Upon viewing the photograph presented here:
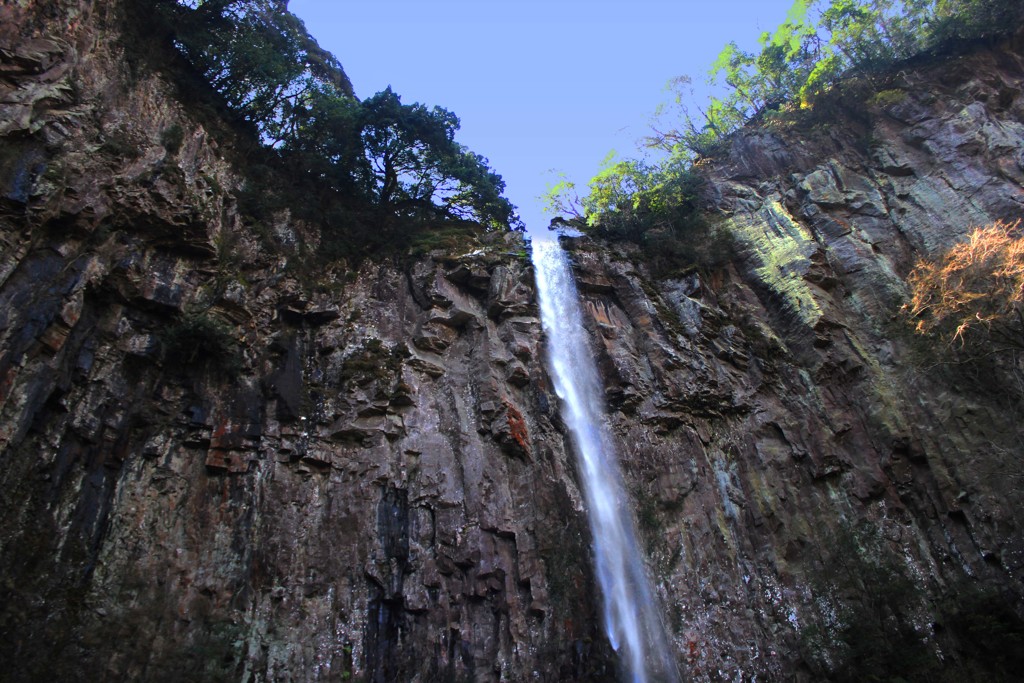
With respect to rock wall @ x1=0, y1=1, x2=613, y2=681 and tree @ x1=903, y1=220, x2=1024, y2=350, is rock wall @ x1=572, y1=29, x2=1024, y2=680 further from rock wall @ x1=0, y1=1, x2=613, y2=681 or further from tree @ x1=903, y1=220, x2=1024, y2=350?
rock wall @ x1=0, y1=1, x2=613, y2=681

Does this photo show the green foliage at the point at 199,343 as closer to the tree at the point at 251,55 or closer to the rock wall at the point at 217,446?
the rock wall at the point at 217,446

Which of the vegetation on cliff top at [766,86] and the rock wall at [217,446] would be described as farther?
the vegetation on cliff top at [766,86]

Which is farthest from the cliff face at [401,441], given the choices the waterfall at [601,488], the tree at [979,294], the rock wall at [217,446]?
the tree at [979,294]

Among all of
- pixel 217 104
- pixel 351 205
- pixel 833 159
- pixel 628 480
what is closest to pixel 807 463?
pixel 628 480

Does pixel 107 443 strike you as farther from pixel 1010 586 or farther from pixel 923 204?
pixel 923 204

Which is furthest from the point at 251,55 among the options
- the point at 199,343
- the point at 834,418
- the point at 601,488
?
the point at 834,418

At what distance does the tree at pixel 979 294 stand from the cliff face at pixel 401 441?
42.3 inches

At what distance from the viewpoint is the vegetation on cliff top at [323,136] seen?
18.6 m

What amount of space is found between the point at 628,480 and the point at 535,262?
7.46m

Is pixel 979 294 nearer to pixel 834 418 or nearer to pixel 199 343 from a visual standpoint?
pixel 834 418

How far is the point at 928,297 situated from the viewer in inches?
635

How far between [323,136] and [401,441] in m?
10.9

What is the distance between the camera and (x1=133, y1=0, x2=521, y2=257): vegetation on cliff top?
18.6 meters

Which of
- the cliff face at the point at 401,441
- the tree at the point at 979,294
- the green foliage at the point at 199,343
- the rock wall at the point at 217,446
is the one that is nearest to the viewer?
A: the rock wall at the point at 217,446
